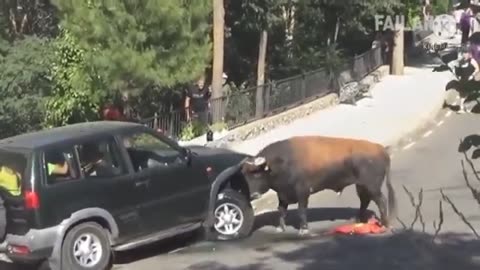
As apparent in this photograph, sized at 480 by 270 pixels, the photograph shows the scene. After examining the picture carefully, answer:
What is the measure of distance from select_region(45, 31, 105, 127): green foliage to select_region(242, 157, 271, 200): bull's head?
8.82 m

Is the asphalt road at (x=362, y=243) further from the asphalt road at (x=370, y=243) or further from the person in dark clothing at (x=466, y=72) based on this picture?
the person in dark clothing at (x=466, y=72)

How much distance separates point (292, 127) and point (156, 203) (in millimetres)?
11802

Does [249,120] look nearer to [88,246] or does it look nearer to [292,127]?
[292,127]

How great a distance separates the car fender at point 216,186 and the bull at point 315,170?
0.44 feet

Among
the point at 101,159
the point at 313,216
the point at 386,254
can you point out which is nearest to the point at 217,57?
the point at 313,216

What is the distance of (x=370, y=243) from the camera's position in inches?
324

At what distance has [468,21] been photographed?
322 centimetres

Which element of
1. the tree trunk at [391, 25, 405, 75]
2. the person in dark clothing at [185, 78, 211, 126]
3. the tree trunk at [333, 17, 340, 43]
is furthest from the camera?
the tree trunk at [391, 25, 405, 75]

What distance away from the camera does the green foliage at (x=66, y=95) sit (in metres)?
20.2

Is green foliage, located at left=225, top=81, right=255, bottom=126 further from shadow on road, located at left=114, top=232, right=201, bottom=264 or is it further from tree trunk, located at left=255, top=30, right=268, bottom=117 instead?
shadow on road, located at left=114, top=232, right=201, bottom=264

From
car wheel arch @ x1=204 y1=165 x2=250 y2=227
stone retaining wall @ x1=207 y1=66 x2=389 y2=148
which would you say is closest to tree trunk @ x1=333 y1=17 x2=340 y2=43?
stone retaining wall @ x1=207 y1=66 x2=389 y2=148

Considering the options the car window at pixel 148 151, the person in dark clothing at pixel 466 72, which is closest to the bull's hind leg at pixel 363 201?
the car window at pixel 148 151

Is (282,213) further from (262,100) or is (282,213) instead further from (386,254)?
(262,100)

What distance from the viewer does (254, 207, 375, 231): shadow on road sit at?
1273 cm
